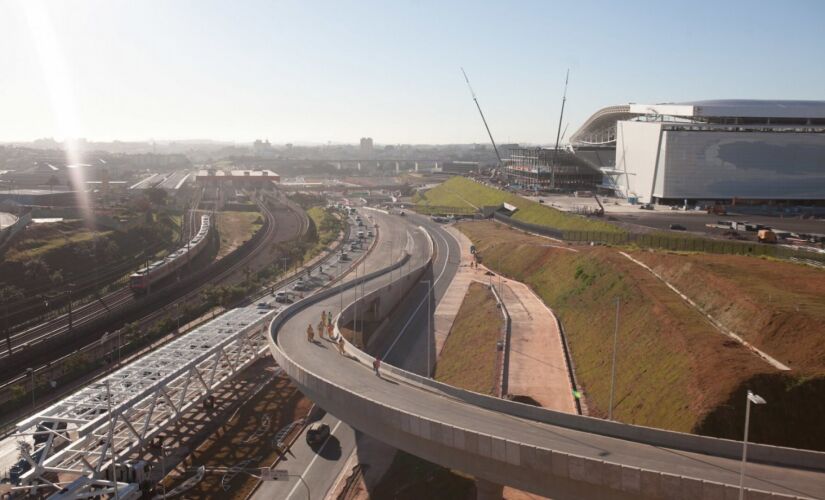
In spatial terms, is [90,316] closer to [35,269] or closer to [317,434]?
[35,269]

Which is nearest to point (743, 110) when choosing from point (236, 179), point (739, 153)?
point (739, 153)

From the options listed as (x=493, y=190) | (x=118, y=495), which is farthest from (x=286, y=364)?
(x=493, y=190)

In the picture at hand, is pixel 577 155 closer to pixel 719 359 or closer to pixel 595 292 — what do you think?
pixel 595 292

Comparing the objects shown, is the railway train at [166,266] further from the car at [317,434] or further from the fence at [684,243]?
the fence at [684,243]

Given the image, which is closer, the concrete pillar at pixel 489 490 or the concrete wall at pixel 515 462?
the concrete wall at pixel 515 462

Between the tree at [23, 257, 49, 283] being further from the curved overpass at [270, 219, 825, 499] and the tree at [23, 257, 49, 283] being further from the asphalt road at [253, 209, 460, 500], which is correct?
the curved overpass at [270, 219, 825, 499]

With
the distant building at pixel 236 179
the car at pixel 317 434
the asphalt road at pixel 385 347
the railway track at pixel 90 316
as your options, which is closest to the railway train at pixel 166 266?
the railway track at pixel 90 316
